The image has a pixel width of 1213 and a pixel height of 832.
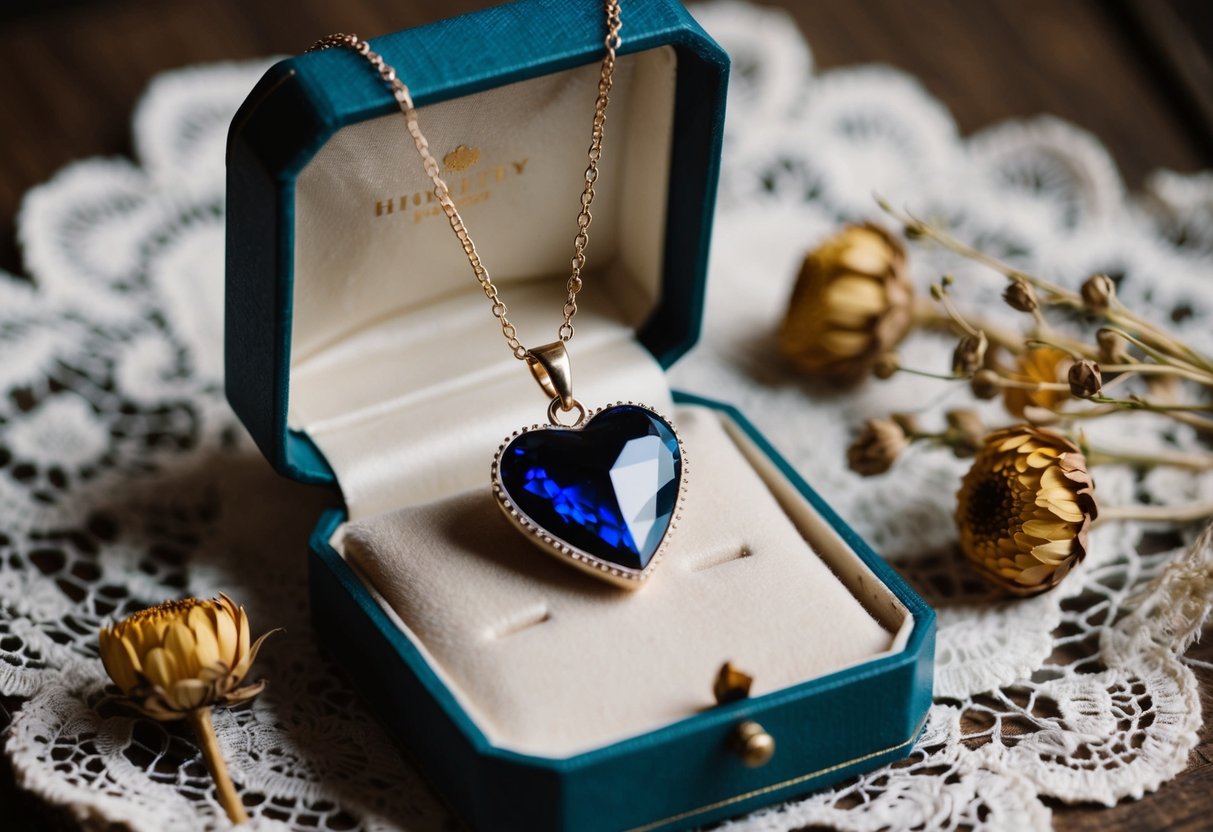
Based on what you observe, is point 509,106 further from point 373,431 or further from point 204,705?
point 204,705

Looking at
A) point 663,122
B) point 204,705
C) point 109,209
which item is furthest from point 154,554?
point 663,122

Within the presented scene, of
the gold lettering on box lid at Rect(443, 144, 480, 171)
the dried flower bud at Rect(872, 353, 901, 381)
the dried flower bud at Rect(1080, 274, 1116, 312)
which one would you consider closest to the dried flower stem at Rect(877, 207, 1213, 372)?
the dried flower bud at Rect(1080, 274, 1116, 312)

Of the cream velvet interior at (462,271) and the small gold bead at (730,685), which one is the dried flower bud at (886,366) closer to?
the cream velvet interior at (462,271)

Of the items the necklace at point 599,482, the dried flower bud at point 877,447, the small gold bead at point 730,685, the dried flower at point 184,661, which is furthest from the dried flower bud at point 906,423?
the dried flower at point 184,661

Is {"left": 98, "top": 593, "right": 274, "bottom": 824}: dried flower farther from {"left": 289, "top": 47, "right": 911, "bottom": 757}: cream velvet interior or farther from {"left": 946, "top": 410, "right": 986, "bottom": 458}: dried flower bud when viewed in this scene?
{"left": 946, "top": 410, "right": 986, "bottom": 458}: dried flower bud

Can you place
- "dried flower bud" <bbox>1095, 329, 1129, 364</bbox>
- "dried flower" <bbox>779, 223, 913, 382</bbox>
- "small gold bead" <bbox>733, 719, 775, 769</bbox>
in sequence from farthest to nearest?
"dried flower" <bbox>779, 223, 913, 382</bbox> < "dried flower bud" <bbox>1095, 329, 1129, 364</bbox> < "small gold bead" <bbox>733, 719, 775, 769</bbox>

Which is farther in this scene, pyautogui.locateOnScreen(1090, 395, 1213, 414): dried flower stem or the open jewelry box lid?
pyautogui.locateOnScreen(1090, 395, 1213, 414): dried flower stem
